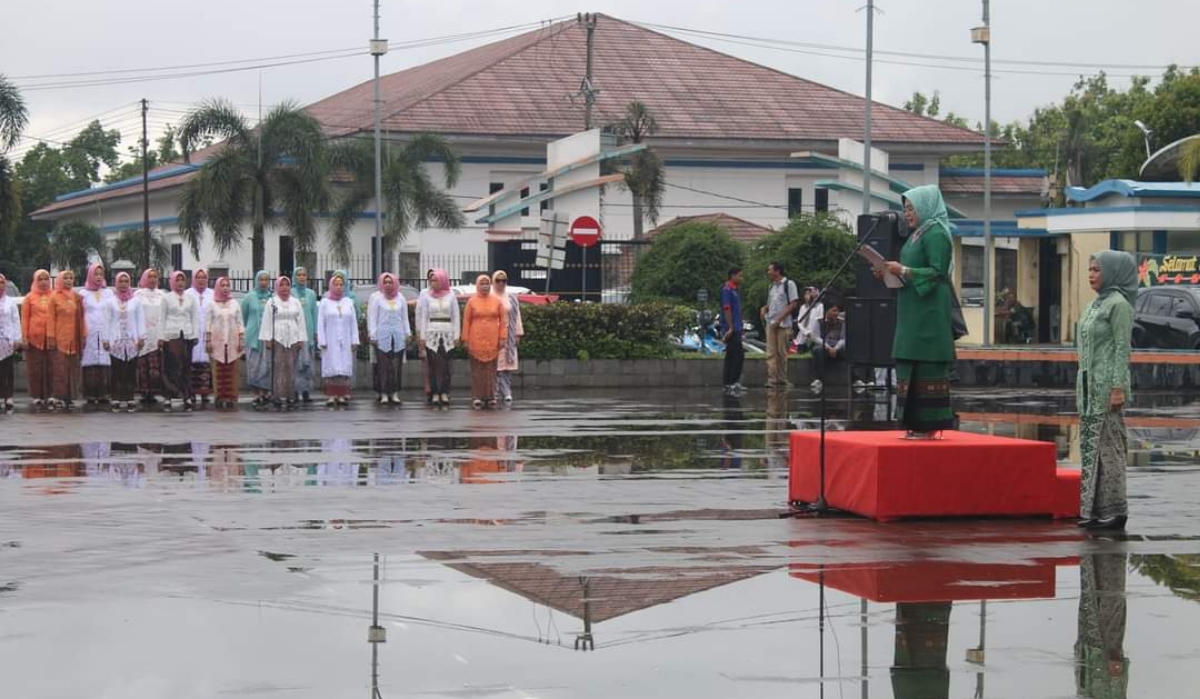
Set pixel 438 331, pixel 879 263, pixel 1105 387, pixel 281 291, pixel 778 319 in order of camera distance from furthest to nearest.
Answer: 1. pixel 778 319
2. pixel 438 331
3. pixel 281 291
4. pixel 1105 387
5. pixel 879 263

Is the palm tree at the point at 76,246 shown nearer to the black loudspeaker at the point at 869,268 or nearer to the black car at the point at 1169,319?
the black car at the point at 1169,319

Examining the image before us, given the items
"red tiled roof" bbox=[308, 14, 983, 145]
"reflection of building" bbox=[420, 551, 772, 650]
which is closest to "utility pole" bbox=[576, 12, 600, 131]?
"red tiled roof" bbox=[308, 14, 983, 145]

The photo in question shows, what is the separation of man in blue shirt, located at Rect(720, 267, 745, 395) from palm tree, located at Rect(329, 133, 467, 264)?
91.1 feet

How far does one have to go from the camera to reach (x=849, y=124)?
232ft

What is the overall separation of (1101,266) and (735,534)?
2.97m

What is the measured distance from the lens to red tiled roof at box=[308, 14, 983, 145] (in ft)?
217

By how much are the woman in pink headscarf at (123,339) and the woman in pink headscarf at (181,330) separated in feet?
1.23

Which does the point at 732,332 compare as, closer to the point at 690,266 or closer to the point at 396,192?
the point at 690,266

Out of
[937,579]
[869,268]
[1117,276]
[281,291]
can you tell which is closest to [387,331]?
[281,291]

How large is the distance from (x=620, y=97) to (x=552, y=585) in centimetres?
6131

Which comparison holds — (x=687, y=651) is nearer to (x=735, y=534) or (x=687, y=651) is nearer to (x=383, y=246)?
(x=735, y=534)

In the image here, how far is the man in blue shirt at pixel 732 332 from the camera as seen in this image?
2859cm

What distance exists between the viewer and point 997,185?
70.2 meters

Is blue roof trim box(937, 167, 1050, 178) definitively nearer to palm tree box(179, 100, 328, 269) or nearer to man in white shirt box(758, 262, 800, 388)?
palm tree box(179, 100, 328, 269)
